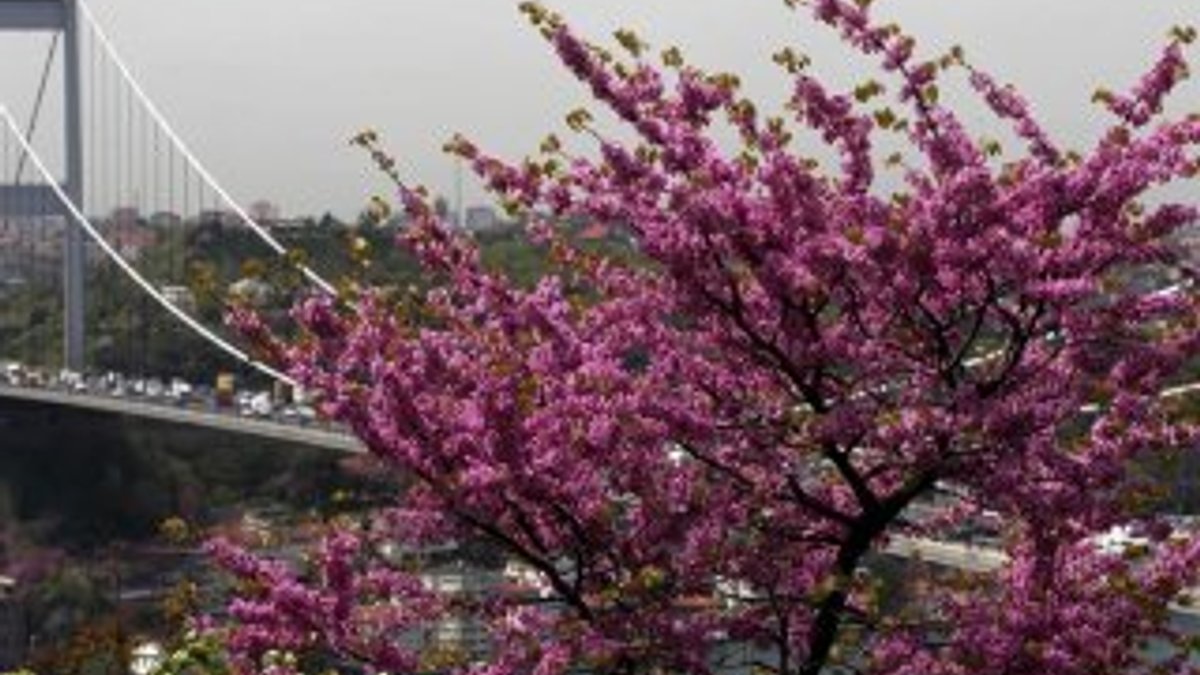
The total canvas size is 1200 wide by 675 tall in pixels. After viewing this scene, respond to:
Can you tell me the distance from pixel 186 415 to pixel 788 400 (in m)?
36.6

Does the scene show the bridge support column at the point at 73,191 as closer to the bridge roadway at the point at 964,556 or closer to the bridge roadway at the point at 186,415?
the bridge roadway at the point at 186,415

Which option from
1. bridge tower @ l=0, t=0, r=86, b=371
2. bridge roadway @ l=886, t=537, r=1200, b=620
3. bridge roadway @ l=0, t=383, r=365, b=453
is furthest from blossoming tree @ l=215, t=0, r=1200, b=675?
bridge tower @ l=0, t=0, r=86, b=371

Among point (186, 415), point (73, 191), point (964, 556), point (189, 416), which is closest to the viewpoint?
point (964, 556)

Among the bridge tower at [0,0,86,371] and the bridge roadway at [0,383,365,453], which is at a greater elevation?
the bridge tower at [0,0,86,371]

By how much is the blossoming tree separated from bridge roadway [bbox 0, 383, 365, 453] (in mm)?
26894

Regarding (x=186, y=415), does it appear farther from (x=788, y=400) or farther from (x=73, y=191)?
(x=788, y=400)

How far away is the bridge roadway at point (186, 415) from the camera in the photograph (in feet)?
122

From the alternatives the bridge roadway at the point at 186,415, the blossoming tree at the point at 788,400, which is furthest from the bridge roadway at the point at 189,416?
the blossoming tree at the point at 788,400

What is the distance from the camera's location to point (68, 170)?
174 feet

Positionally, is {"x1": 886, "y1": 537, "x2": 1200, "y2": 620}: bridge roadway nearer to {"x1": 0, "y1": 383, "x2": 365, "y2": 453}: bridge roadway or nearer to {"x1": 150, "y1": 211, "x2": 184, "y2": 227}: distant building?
{"x1": 0, "y1": 383, "x2": 365, "y2": 453}: bridge roadway

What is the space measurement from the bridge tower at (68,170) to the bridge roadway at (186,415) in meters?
3.74

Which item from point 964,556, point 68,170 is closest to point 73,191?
point 68,170

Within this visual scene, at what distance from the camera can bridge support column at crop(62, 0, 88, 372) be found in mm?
51688

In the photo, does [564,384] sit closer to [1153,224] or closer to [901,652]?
[901,652]
